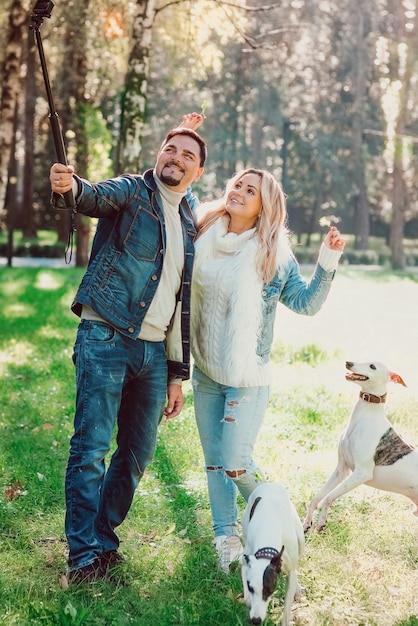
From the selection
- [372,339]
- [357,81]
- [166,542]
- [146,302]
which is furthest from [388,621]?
[357,81]

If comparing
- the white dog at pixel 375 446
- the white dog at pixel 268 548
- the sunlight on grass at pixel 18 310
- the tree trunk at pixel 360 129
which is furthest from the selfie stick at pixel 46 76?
the tree trunk at pixel 360 129

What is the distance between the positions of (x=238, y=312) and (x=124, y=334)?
0.68 m

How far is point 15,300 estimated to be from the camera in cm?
1583

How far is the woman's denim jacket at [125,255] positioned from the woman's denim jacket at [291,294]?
0.71 m

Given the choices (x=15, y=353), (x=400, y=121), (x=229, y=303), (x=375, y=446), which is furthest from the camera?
(x=400, y=121)

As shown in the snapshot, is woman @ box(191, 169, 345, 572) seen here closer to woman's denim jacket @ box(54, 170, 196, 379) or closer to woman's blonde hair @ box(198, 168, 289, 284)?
woman's blonde hair @ box(198, 168, 289, 284)

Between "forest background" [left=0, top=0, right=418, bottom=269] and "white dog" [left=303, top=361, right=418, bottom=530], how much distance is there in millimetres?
13879

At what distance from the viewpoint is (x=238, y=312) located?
4.52 metres

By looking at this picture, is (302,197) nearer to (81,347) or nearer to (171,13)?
(171,13)

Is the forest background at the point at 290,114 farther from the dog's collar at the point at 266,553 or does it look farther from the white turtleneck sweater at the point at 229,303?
the dog's collar at the point at 266,553

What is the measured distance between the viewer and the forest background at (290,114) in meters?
24.3

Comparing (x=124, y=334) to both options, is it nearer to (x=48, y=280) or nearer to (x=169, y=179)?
(x=169, y=179)

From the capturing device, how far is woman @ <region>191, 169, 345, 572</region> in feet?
14.9

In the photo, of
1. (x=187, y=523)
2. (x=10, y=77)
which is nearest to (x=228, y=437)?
(x=187, y=523)
